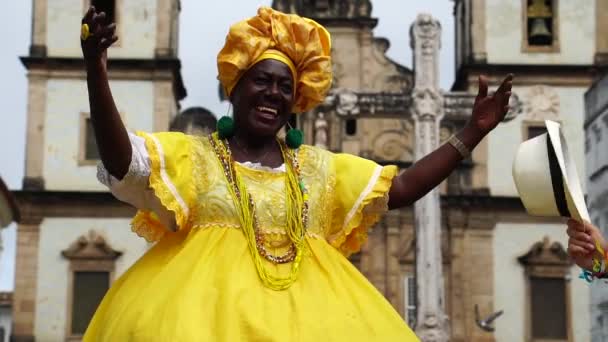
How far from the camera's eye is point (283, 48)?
3805mm

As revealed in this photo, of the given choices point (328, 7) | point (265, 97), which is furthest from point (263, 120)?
point (328, 7)

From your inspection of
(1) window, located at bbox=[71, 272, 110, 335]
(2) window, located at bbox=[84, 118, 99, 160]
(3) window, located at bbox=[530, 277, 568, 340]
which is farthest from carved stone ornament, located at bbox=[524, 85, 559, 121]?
(1) window, located at bbox=[71, 272, 110, 335]

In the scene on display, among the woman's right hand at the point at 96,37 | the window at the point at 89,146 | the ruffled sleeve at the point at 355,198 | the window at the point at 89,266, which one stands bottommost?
the window at the point at 89,266

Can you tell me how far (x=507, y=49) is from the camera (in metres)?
24.6

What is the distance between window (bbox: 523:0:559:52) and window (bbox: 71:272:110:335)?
354 inches

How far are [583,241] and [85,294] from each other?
21.3 metres

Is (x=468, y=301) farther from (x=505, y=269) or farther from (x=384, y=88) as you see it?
(x=384, y=88)

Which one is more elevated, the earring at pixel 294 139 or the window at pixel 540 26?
the window at pixel 540 26

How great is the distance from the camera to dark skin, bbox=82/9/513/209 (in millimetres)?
3432

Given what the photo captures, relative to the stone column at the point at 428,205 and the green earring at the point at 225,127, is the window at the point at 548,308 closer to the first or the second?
the stone column at the point at 428,205

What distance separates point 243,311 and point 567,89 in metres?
21.7

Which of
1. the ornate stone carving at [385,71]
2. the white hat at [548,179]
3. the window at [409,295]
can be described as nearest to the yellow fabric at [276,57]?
the white hat at [548,179]

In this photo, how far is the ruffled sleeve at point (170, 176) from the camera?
3654 mm

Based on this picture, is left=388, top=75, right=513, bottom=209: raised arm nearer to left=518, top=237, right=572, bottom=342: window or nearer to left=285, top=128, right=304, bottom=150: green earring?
left=285, top=128, right=304, bottom=150: green earring
